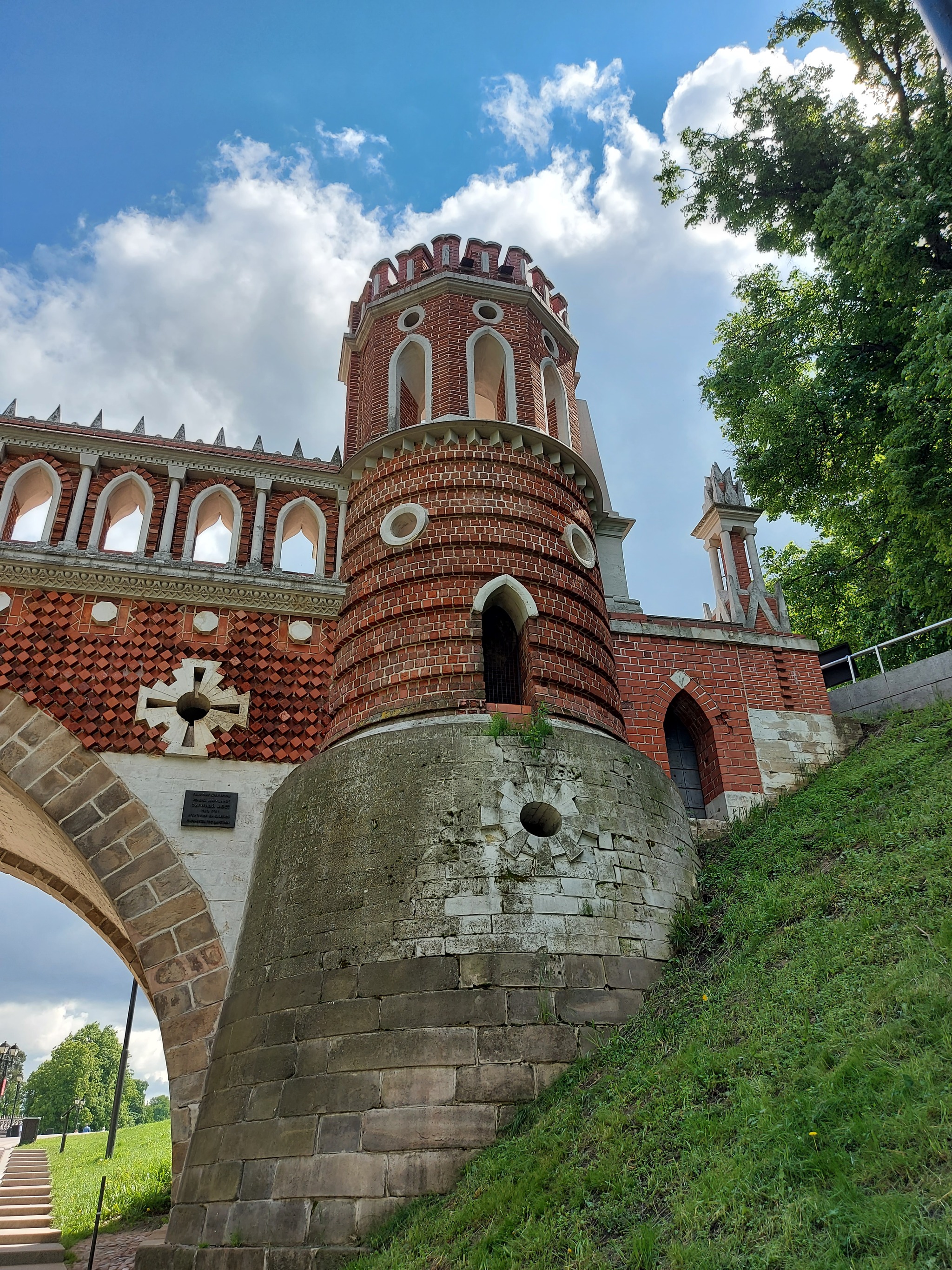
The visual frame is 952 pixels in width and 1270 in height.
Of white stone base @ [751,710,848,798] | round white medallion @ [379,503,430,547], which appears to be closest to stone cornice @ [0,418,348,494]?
round white medallion @ [379,503,430,547]

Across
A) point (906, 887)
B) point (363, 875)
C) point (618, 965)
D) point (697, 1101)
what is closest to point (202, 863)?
point (363, 875)

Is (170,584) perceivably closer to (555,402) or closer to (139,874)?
(139,874)

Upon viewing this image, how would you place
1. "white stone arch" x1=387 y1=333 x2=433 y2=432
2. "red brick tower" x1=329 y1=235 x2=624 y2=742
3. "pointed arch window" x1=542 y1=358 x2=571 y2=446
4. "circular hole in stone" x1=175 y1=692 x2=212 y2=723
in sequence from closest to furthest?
"red brick tower" x1=329 y1=235 x2=624 y2=742 < "circular hole in stone" x1=175 y1=692 x2=212 y2=723 < "white stone arch" x1=387 y1=333 x2=433 y2=432 < "pointed arch window" x1=542 y1=358 x2=571 y2=446

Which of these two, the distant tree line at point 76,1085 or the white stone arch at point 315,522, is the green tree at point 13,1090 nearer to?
the distant tree line at point 76,1085

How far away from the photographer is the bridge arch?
9.06m

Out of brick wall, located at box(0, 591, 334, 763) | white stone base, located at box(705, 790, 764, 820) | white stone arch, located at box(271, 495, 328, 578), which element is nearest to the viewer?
brick wall, located at box(0, 591, 334, 763)

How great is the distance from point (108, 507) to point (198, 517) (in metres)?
1.23

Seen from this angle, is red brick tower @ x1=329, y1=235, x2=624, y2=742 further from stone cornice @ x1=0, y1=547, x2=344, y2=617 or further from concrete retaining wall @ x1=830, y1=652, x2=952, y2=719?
concrete retaining wall @ x1=830, y1=652, x2=952, y2=719

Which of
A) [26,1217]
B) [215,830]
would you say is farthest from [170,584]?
[26,1217]

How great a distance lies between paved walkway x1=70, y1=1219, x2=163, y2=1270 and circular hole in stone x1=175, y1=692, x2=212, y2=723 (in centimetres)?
558

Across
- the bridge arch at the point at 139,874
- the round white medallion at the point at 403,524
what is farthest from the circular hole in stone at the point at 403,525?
the bridge arch at the point at 139,874

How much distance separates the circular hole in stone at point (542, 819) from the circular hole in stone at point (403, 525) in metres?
4.20

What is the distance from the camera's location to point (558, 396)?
14.1 meters

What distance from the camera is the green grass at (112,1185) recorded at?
1314cm
